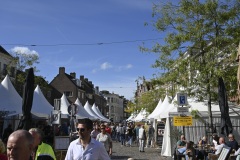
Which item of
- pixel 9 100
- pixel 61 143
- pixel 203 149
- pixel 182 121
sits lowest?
pixel 203 149

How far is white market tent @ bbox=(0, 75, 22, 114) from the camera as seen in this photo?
16.2m

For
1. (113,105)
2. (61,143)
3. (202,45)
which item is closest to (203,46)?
(202,45)

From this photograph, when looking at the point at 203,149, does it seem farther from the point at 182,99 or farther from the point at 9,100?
the point at 9,100

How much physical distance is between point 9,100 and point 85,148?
44.0 ft

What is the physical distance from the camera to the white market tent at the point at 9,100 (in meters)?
16.2

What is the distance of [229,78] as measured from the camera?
53.9 ft

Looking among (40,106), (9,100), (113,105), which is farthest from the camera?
(113,105)

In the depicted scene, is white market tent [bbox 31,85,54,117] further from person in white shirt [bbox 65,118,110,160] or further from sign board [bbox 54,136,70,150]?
person in white shirt [bbox 65,118,110,160]

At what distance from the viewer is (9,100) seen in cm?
1652

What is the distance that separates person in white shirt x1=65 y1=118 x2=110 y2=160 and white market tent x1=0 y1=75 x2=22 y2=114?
12880 mm

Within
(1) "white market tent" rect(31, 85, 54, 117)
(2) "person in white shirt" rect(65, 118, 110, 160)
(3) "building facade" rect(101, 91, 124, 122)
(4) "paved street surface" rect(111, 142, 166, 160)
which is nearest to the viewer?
(2) "person in white shirt" rect(65, 118, 110, 160)

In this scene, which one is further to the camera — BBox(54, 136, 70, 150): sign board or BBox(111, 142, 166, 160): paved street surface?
BBox(111, 142, 166, 160): paved street surface

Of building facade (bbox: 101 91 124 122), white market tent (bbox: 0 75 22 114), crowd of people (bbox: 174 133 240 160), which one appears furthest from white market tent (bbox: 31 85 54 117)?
building facade (bbox: 101 91 124 122)

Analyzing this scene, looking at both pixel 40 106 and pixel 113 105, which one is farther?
pixel 113 105
